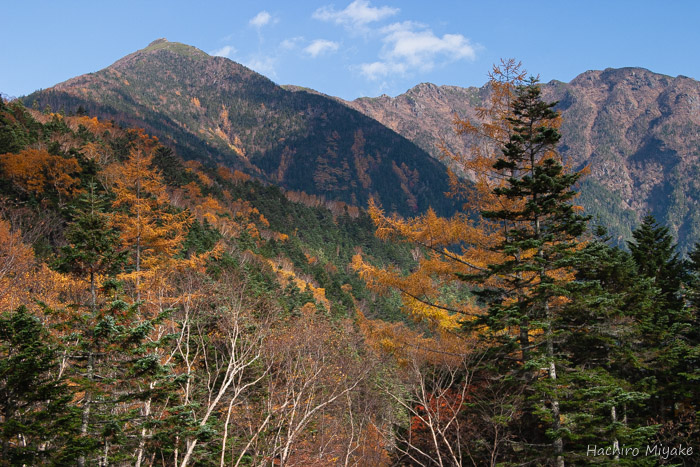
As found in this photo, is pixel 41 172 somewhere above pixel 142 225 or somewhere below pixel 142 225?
above

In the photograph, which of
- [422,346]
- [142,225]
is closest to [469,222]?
[422,346]

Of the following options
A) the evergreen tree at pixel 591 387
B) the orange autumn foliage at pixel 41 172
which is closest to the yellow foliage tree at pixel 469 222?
the evergreen tree at pixel 591 387

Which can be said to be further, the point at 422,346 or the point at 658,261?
the point at 658,261

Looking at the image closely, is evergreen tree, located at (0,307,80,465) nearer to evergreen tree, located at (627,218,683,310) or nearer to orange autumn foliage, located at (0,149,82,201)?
evergreen tree, located at (627,218,683,310)

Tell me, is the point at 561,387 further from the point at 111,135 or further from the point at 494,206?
the point at 111,135

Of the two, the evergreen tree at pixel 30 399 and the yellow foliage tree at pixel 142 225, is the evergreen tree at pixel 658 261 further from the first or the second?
the evergreen tree at pixel 30 399

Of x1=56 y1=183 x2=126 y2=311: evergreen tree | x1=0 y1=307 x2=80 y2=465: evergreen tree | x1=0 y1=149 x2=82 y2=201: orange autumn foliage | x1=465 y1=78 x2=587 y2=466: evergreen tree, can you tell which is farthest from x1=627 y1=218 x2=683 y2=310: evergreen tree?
x1=0 y1=149 x2=82 y2=201: orange autumn foliage

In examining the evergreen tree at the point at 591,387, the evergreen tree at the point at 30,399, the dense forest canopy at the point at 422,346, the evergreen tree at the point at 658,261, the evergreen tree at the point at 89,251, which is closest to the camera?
the evergreen tree at the point at 30,399

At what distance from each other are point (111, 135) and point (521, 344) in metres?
75.9

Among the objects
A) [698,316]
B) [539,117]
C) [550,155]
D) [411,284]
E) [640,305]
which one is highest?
[539,117]

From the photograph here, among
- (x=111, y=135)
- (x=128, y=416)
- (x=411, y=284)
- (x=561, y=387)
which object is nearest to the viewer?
(x=128, y=416)

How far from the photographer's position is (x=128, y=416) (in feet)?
23.9

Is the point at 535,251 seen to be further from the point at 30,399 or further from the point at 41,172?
the point at 41,172

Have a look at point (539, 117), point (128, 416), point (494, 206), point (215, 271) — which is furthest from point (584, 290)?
point (215, 271)
